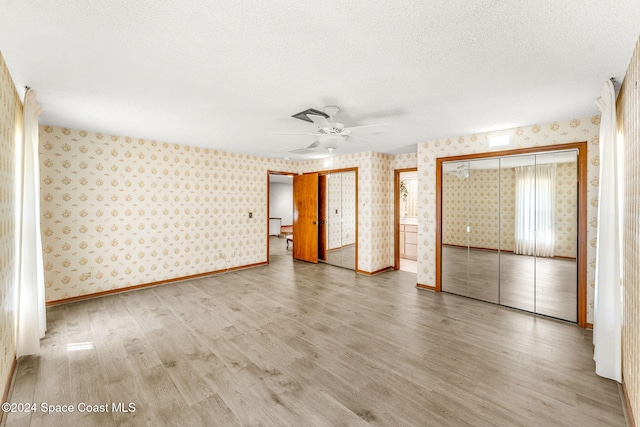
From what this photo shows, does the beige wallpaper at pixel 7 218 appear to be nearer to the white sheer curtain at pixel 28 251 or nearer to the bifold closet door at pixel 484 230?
the white sheer curtain at pixel 28 251

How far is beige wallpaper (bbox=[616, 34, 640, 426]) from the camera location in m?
1.80

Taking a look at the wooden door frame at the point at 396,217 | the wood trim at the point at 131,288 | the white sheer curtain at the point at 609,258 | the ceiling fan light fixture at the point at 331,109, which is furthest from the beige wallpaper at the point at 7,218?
the wooden door frame at the point at 396,217

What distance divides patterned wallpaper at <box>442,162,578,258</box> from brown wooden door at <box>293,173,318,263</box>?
122 inches

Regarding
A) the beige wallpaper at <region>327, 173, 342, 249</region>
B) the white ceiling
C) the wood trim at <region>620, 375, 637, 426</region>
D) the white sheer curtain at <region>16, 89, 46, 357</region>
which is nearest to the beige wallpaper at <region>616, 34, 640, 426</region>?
the wood trim at <region>620, 375, 637, 426</region>

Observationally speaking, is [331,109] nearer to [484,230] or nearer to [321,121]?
[321,121]

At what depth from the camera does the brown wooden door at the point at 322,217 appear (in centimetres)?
690

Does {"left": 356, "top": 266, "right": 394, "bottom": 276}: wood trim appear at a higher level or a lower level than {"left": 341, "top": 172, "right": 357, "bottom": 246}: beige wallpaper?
lower

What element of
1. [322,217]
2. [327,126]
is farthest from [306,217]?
[327,126]

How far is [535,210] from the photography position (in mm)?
3715

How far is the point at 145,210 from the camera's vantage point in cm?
483

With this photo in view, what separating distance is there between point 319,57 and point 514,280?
4.00 meters

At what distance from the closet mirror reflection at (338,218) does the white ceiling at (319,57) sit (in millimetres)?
3049

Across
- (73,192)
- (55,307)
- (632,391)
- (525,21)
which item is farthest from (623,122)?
(55,307)

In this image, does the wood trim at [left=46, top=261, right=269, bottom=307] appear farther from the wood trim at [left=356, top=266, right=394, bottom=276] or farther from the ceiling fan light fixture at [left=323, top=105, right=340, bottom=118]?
the ceiling fan light fixture at [left=323, top=105, right=340, bottom=118]
